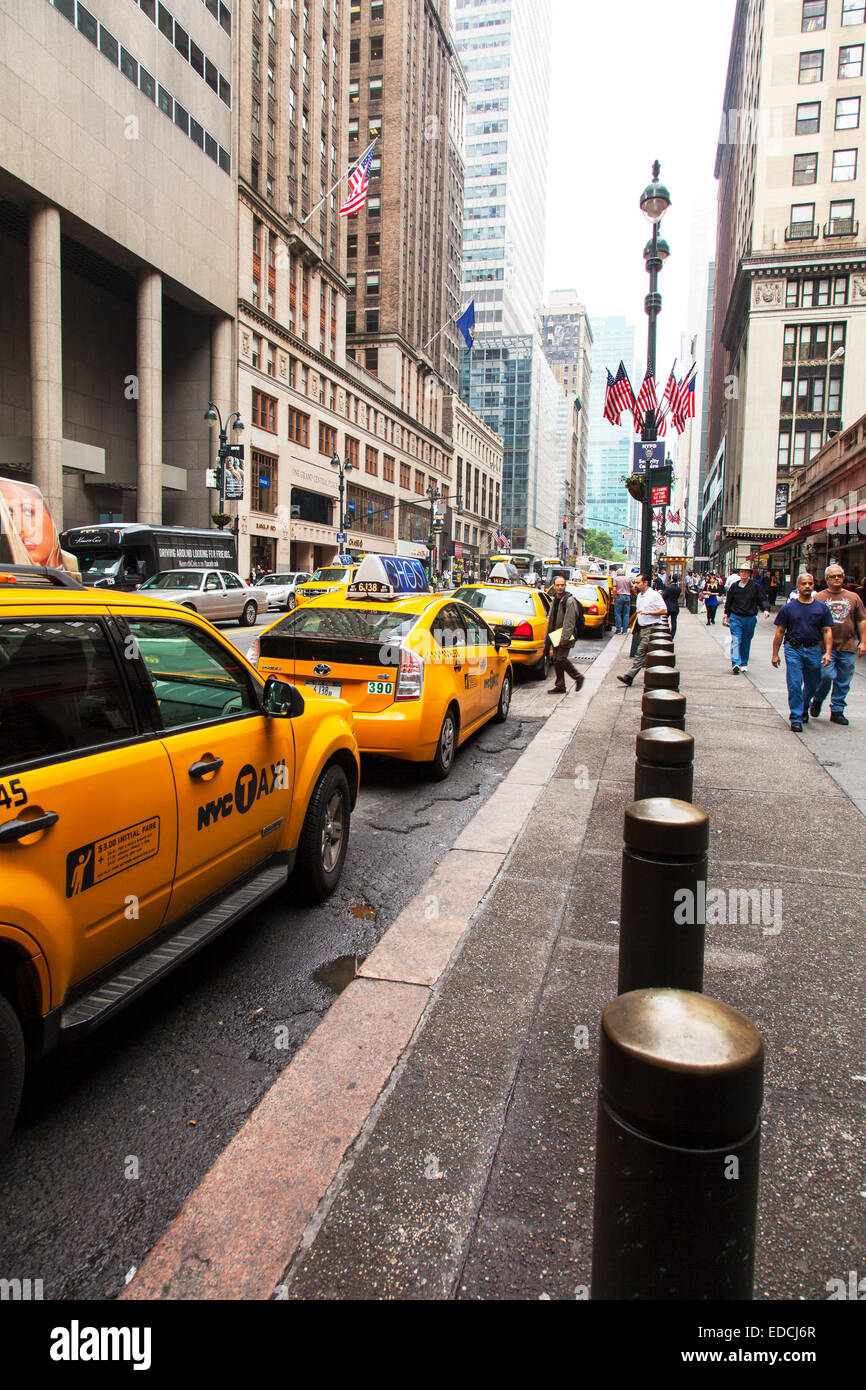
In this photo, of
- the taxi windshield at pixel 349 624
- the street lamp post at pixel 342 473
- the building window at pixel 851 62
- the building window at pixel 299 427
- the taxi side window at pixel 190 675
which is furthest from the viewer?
the building window at pixel 851 62

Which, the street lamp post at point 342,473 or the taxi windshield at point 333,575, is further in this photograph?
the street lamp post at point 342,473

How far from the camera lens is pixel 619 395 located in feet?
62.4

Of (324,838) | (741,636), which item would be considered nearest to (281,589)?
(741,636)

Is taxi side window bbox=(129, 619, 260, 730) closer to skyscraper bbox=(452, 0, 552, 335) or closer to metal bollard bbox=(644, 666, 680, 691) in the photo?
metal bollard bbox=(644, 666, 680, 691)

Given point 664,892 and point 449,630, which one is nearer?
point 664,892

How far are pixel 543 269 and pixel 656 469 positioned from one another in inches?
6457

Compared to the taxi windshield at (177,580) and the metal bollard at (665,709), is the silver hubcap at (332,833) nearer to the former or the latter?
the metal bollard at (665,709)

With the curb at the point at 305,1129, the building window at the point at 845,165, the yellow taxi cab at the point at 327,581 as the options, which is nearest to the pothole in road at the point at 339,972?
the curb at the point at 305,1129

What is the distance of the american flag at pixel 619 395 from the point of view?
18.9 m

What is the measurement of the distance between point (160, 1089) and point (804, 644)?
8.50m

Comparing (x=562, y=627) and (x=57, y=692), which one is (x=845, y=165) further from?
(x=57, y=692)

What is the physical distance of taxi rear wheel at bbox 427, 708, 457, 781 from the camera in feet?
23.6

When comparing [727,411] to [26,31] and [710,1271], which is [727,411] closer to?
[26,31]

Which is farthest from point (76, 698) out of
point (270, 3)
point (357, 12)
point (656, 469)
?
point (357, 12)
